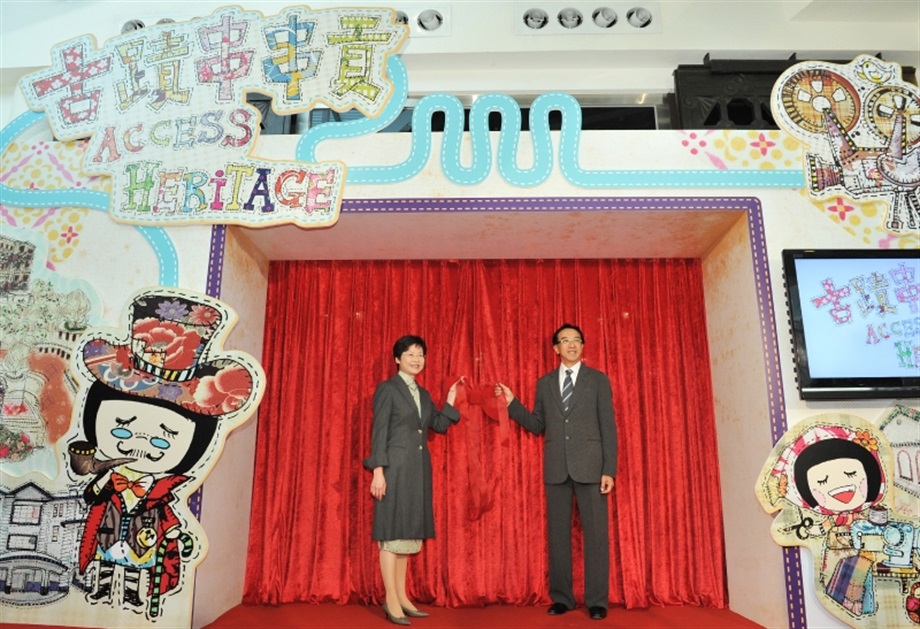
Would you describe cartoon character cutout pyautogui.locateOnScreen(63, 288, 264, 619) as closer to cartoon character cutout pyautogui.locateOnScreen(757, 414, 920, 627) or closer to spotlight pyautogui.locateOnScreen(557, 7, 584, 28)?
cartoon character cutout pyautogui.locateOnScreen(757, 414, 920, 627)

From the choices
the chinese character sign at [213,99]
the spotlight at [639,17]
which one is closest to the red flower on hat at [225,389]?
the chinese character sign at [213,99]

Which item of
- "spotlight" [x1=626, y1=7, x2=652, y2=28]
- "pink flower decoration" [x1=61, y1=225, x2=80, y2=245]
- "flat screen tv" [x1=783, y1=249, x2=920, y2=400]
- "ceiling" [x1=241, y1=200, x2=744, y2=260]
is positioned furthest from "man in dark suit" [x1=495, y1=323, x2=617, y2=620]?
"pink flower decoration" [x1=61, y1=225, x2=80, y2=245]

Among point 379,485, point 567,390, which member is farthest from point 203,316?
point 567,390

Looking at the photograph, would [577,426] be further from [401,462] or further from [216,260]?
[216,260]

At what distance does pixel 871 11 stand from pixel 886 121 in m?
1.17

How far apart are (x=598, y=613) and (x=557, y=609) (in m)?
0.22

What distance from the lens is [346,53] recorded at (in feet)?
12.3

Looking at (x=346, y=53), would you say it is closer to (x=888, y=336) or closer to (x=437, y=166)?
(x=437, y=166)

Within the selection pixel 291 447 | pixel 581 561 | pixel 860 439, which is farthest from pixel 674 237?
Result: pixel 291 447

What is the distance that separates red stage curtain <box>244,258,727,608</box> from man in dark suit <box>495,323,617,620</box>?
0.86 ft

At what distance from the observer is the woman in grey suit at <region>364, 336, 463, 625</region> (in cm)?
328

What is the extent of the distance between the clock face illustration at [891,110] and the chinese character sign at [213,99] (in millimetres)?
2637

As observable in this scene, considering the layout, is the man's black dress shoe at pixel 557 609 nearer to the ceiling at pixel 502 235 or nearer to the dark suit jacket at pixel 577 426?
the dark suit jacket at pixel 577 426

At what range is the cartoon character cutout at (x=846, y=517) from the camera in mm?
2973
